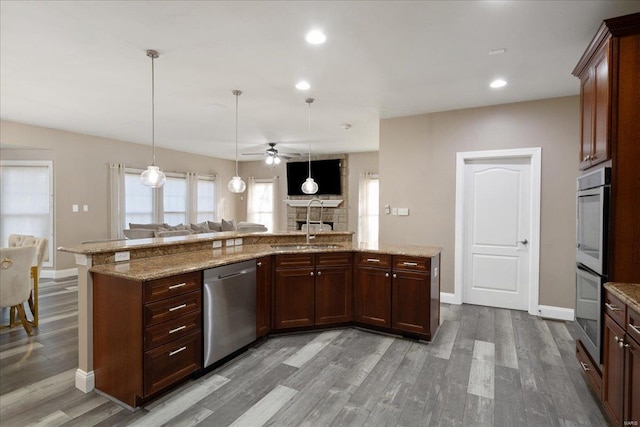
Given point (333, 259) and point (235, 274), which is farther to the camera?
point (333, 259)

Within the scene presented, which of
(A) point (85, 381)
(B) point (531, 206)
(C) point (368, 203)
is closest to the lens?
(A) point (85, 381)

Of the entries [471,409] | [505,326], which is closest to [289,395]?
[471,409]

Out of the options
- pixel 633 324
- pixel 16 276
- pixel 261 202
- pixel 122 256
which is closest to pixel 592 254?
pixel 633 324

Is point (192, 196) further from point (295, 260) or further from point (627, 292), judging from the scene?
point (627, 292)

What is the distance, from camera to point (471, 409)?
2238 millimetres

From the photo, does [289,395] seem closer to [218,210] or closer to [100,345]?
[100,345]

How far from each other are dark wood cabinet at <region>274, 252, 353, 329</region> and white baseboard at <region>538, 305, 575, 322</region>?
2473mm

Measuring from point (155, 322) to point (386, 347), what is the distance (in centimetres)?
207

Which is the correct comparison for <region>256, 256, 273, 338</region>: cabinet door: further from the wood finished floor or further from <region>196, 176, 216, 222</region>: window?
<region>196, 176, 216, 222</region>: window

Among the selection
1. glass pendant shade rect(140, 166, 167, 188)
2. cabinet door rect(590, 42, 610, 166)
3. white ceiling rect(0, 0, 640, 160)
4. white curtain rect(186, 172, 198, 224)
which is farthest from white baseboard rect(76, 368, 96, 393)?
white curtain rect(186, 172, 198, 224)

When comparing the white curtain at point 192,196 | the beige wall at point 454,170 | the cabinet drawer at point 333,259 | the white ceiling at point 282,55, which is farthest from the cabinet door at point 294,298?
the white curtain at point 192,196

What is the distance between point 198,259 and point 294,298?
3.54ft

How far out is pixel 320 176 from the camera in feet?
29.0

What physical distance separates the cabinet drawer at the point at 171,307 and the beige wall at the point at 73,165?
5088 mm
